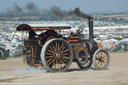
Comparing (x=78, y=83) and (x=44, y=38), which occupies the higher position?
(x=44, y=38)

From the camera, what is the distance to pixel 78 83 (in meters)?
8.77

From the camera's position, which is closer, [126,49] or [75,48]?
[75,48]

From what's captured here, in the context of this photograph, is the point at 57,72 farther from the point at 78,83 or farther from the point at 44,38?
the point at 78,83

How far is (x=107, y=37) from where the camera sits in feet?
118

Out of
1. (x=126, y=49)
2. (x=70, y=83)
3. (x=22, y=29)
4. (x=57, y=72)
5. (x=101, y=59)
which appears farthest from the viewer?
(x=126, y=49)

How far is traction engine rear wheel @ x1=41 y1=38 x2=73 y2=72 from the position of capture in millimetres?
11367

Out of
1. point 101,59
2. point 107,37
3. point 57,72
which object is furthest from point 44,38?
point 107,37

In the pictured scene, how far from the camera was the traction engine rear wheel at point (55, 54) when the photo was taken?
1137cm

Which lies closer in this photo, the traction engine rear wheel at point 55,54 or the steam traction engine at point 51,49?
the traction engine rear wheel at point 55,54

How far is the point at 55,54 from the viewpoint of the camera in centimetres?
1163

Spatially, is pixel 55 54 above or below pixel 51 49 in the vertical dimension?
below

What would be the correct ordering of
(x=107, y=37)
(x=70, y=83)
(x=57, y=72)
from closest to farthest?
(x=70, y=83)
(x=57, y=72)
(x=107, y=37)

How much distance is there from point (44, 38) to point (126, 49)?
19.3m

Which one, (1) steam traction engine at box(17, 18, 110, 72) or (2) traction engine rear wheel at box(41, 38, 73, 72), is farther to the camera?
(1) steam traction engine at box(17, 18, 110, 72)
